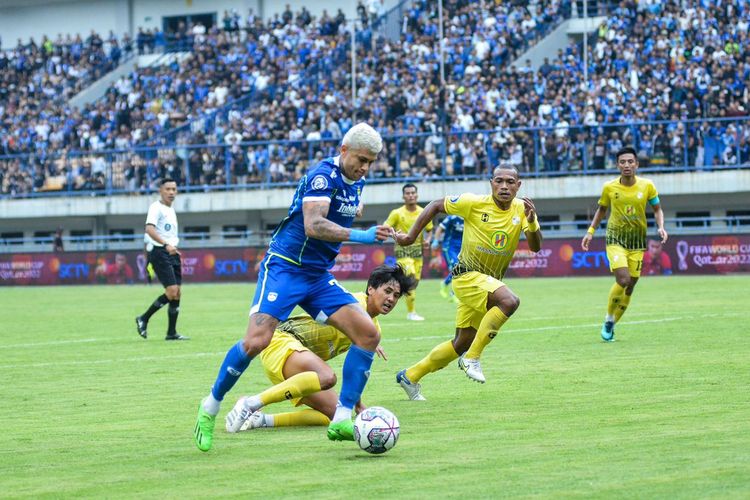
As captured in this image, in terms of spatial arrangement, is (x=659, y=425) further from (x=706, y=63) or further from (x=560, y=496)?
(x=706, y=63)

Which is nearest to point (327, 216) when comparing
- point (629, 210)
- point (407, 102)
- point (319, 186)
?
point (319, 186)

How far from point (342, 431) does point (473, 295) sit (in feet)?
13.1

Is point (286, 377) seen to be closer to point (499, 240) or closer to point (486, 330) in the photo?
point (486, 330)

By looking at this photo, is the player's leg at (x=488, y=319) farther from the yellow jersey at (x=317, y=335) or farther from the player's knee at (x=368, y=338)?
the player's knee at (x=368, y=338)

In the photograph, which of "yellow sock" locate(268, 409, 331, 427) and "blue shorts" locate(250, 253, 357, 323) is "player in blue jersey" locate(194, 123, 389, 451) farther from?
"yellow sock" locate(268, 409, 331, 427)

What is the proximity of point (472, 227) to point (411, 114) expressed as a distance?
31350mm

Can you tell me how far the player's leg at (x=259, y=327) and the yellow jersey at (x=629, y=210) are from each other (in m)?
9.27

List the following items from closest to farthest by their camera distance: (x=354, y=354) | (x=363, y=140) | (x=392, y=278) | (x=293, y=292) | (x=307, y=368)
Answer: (x=363, y=140), (x=354, y=354), (x=293, y=292), (x=307, y=368), (x=392, y=278)

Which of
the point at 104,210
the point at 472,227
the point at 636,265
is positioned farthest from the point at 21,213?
the point at 472,227

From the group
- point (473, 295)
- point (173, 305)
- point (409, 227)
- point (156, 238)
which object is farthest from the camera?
point (409, 227)

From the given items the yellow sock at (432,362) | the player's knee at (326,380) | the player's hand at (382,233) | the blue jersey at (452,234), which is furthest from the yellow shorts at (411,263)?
the player's hand at (382,233)

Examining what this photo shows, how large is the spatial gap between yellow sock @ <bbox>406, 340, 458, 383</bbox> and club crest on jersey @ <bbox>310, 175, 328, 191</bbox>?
306 cm

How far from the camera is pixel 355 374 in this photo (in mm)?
9109

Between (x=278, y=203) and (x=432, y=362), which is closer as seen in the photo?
(x=432, y=362)
